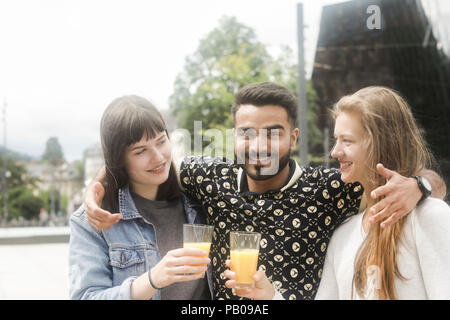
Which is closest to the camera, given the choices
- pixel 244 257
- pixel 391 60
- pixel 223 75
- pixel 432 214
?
pixel 432 214

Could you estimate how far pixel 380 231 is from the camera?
5.25ft

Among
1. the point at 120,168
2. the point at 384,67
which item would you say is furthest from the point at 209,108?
the point at 120,168

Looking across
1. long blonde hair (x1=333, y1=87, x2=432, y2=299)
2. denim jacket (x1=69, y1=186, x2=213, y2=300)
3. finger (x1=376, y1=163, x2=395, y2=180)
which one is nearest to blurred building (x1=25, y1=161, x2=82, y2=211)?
denim jacket (x1=69, y1=186, x2=213, y2=300)

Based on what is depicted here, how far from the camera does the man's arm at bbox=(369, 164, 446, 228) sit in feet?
4.85

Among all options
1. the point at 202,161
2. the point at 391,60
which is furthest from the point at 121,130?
the point at 391,60

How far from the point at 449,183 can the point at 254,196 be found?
889 mm

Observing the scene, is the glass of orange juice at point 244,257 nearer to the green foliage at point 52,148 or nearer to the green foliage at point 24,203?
the green foliage at point 52,148

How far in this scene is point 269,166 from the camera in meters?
1.84

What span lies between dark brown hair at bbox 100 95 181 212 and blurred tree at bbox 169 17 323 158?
2.67m

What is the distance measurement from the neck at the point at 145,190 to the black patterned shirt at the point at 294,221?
1.00 feet

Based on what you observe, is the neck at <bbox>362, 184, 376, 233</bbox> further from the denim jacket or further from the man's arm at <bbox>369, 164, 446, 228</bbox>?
the denim jacket

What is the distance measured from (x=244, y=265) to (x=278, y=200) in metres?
0.37

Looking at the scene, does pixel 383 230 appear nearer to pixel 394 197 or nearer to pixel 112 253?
pixel 394 197

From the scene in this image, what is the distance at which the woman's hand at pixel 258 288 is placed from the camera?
5.20 feet
